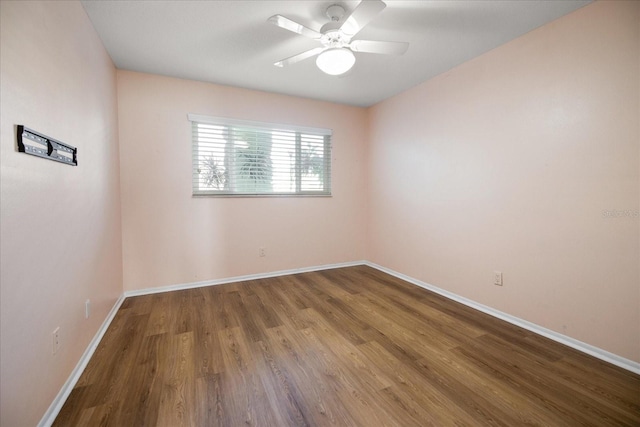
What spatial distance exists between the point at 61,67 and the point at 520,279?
12.0 ft

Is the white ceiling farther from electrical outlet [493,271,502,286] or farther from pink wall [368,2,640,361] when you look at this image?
electrical outlet [493,271,502,286]

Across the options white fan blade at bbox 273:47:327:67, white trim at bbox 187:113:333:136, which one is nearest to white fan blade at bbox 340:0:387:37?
white fan blade at bbox 273:47:327:67

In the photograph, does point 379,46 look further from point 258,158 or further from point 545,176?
point 258,158

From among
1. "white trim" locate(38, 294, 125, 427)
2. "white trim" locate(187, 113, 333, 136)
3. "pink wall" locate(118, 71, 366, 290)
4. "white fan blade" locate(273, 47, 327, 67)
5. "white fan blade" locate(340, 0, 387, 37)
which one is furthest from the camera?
"white trim" locate(187, 113, 333, 136)

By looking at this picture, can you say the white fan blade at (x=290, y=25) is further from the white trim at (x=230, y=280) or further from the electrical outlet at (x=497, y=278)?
the white trim at (x=230, y=280)

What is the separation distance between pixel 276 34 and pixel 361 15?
0.89 meters

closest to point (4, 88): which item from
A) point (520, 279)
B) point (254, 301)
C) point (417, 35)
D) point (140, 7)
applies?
point (140, 7)

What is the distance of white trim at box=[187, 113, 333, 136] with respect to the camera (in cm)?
316

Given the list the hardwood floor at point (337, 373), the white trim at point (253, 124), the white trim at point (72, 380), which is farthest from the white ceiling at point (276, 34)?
the white trim at point (72, 380)

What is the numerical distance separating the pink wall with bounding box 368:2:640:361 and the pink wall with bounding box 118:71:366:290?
55.2 inches

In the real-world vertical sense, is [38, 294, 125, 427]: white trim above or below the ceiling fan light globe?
below

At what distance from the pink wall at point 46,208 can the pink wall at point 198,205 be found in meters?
0.76

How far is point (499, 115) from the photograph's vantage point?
242 cm

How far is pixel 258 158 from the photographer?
3.51 meters
